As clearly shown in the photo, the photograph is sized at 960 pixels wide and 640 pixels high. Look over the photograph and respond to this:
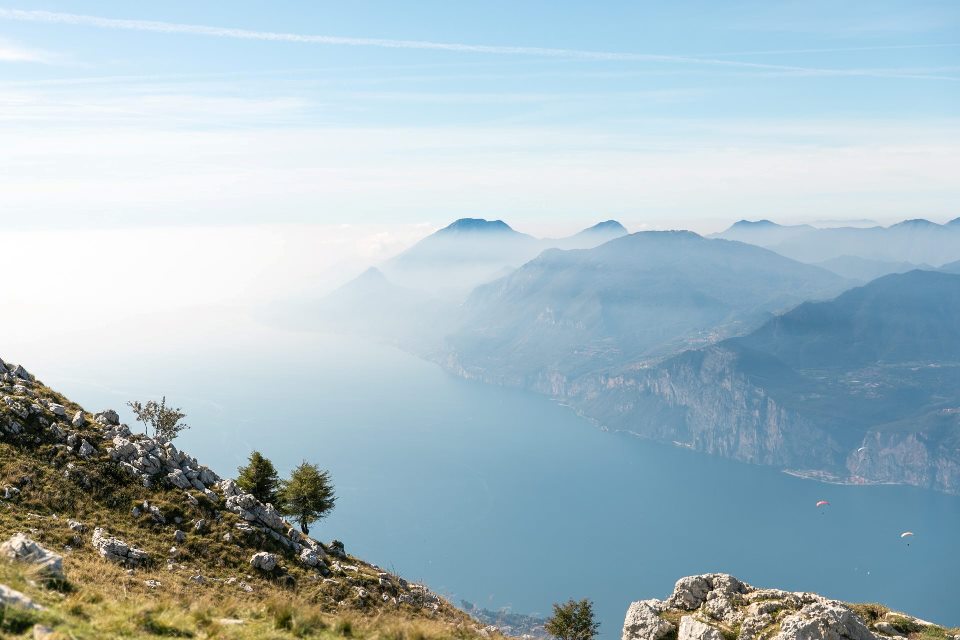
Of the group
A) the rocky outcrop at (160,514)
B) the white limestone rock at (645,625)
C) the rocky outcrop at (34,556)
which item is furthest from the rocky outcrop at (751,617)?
the rocky outcrop at (34,556)

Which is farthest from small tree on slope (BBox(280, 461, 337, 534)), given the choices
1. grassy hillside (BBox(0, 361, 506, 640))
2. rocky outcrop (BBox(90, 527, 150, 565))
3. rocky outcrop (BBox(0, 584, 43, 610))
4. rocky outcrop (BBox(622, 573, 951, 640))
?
rocky outcrop (BBox(0, 584, 43, 610))

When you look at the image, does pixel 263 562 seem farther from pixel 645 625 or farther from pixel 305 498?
pixel 645 625

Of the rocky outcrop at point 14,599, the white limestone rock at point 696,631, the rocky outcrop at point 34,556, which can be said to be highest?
the rocky outcrop at point 14,599

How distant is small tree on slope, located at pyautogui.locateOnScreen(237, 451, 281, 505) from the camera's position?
1670 inches

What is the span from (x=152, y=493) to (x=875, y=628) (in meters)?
31.5

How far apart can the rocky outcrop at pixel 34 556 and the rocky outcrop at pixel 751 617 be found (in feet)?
59.7

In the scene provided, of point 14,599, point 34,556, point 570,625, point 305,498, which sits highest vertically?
point 14,599

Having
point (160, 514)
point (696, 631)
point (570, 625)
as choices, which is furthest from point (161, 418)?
point (696, 631)

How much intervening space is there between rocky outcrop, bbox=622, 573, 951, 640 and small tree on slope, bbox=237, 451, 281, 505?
27.7m

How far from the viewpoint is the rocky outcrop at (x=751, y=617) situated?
19406 mm

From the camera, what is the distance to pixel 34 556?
17.3m

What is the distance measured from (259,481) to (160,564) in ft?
60.3

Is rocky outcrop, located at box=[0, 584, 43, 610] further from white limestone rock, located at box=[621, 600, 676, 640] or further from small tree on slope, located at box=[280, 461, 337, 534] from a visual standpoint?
small tree on slope, located at box=[280, 461, 337, 534]

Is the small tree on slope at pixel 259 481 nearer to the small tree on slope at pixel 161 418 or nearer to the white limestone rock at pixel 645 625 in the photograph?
the small tree on slope at pixel 161 418
